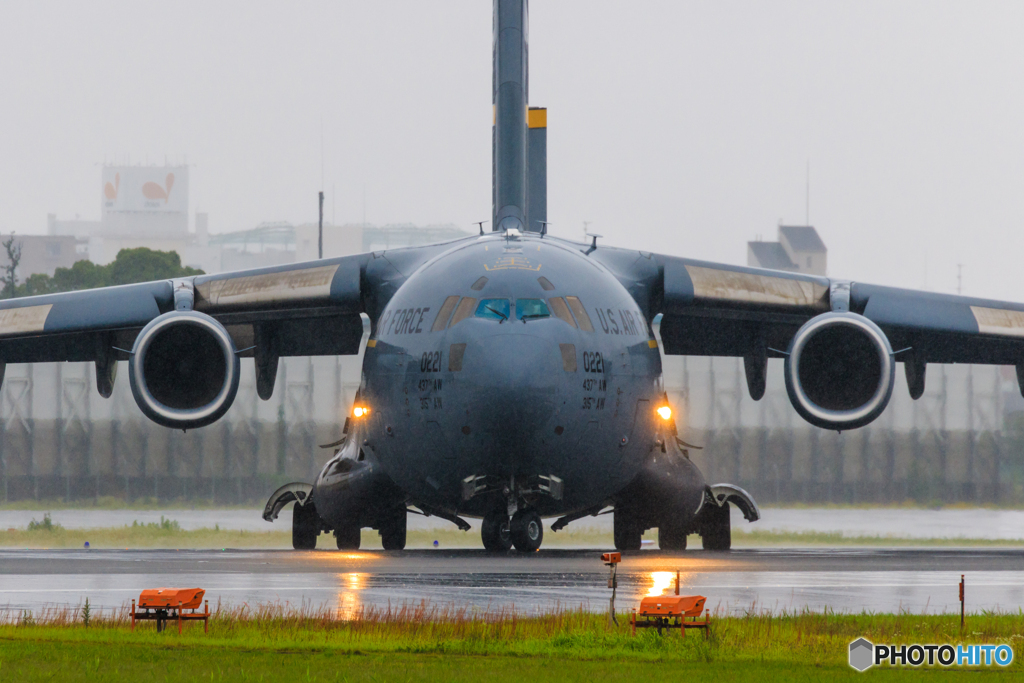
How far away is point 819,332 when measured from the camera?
17609mm

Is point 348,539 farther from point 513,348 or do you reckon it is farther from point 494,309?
point 513,348

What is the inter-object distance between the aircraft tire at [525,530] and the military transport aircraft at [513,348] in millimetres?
26

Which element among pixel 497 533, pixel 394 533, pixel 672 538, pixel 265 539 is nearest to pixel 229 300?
pixel 394 533

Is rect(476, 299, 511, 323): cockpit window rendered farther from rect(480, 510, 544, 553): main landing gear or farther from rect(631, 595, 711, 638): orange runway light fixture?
rect(631, 595, 711, 638): orange runway light fixture

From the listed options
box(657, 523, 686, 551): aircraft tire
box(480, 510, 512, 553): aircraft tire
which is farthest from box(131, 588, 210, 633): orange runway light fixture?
box(657, 523, 686, 551): aircraft tire

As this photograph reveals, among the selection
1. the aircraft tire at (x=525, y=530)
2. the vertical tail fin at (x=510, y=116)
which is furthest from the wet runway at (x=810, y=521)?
the aircraft tire at (x=525, y=530)

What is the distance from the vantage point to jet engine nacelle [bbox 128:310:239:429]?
57.8ft

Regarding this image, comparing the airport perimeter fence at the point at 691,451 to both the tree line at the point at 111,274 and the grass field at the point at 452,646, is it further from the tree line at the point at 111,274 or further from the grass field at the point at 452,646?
the tree line at the point at 111,274

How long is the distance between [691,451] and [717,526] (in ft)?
16.9

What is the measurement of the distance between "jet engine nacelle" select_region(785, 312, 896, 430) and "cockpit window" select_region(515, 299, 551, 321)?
3650mm

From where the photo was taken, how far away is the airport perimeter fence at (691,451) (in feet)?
83.4

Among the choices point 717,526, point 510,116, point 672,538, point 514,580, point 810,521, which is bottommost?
point 810,521

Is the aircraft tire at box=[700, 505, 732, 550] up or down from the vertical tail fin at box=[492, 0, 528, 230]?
down

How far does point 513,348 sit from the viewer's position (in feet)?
48.0
